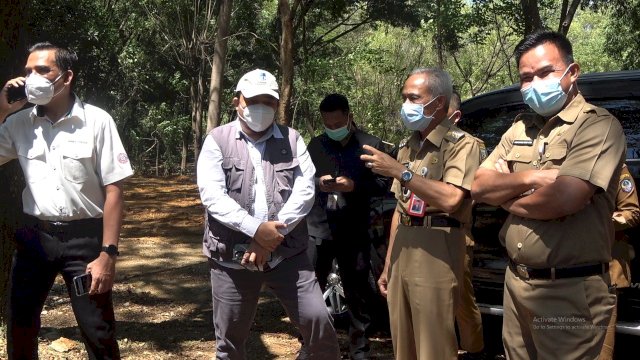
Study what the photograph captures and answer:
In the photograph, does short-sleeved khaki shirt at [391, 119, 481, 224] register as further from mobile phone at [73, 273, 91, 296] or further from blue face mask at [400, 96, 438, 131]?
mobile phone at [73, 273, 91, 296]

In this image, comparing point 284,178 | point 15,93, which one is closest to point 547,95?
point 284,178

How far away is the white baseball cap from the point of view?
10.9 feet

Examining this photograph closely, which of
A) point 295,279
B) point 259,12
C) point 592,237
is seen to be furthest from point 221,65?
point 592,237

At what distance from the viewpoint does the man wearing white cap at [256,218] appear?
3.26m

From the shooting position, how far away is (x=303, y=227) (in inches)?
135

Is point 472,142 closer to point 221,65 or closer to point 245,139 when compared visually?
point 245,139

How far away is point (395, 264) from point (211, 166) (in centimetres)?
102

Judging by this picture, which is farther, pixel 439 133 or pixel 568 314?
pixel 439 133

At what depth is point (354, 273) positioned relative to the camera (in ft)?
14.8

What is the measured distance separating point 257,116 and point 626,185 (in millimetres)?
1836

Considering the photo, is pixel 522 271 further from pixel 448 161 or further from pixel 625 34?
pixel 625 34

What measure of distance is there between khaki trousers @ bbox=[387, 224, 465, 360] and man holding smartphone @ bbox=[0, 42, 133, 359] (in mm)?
1395

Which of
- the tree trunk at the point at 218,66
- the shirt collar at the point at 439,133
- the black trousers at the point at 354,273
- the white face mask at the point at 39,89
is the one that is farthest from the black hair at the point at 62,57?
the tree trunk at the point at 218,66

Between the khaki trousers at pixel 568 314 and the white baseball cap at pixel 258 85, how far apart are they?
4.87 ft
